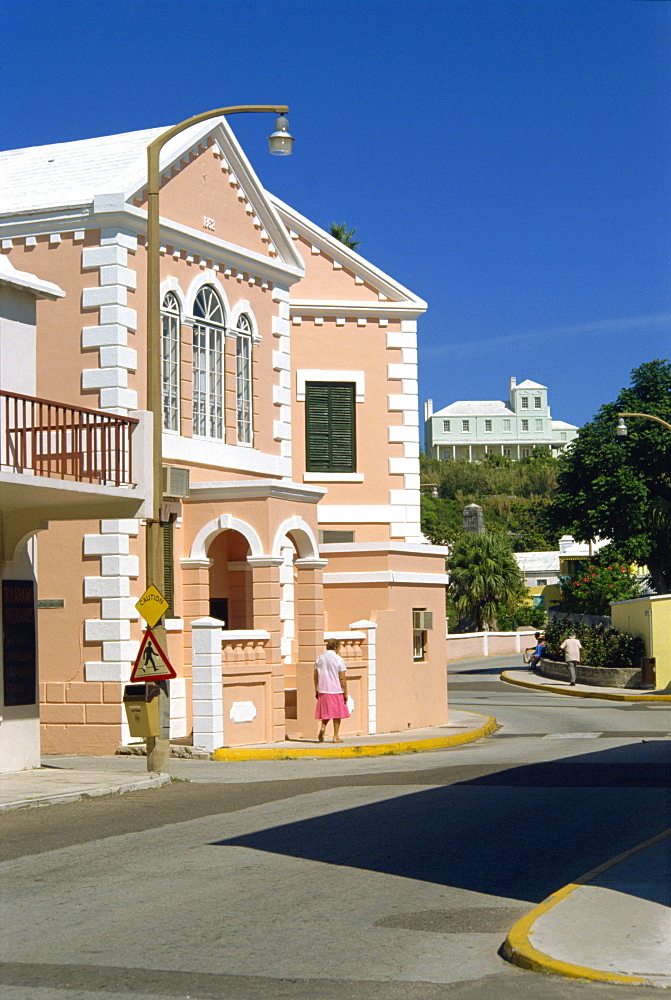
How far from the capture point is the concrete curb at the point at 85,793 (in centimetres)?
1439

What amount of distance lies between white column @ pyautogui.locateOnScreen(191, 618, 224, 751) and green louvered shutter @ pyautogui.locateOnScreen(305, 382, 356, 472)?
8.83 metres

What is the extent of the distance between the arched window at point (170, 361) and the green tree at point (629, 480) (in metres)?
36.4

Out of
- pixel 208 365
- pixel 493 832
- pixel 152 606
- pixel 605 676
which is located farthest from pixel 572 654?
pixel 493 832

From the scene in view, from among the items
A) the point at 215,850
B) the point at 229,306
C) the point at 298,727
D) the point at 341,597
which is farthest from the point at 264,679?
the point at 215,850

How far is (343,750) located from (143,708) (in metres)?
4.54

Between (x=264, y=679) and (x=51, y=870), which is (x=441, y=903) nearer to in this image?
(x=51, y=870)

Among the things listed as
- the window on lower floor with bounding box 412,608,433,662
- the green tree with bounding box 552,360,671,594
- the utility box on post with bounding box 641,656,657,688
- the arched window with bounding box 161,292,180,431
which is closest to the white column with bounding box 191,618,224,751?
the arched window with bounding box 161,292,180,431

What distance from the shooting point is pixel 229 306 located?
76.5ft

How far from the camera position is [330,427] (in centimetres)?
2817

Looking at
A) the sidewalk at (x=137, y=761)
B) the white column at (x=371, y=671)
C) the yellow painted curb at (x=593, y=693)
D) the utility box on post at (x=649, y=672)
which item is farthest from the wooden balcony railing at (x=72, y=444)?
the utility box on post at (x=649, y=672)

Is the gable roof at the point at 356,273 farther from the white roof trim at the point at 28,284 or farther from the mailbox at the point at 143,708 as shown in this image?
the mailbox at the point at 143,708

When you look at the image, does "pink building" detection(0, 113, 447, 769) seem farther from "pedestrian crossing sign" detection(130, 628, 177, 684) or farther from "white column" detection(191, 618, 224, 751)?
"pedestrian crossing sign" detection(130, 628, 177, 684)

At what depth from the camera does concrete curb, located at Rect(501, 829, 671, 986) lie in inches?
262

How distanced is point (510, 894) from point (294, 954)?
6.88 feet
